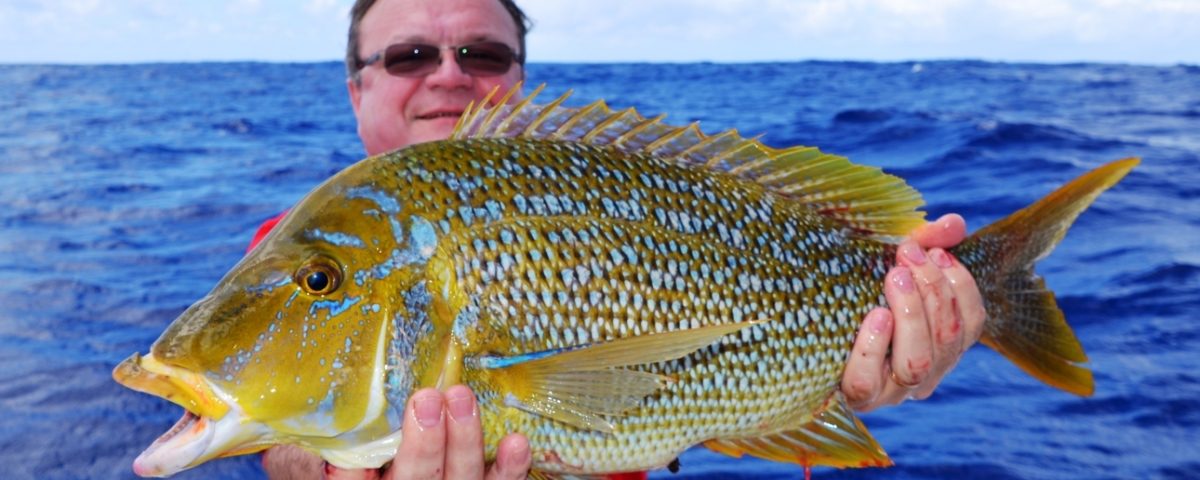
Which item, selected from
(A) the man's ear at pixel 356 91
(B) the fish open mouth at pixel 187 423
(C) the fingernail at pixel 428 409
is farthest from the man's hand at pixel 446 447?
(A) the man's ear at pixel 356 91

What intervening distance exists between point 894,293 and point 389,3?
3.03m

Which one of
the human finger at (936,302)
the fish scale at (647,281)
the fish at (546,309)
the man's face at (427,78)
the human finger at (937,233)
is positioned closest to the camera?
the fish at (546,309)

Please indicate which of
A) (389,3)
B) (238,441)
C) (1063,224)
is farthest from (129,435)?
(1063,224)

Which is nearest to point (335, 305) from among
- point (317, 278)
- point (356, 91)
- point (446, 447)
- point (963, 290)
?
point (317, 278)

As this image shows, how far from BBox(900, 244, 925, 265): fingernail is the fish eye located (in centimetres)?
175

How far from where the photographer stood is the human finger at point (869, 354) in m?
2.76

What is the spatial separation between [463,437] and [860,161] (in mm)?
13958

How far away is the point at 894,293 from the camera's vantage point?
2.84 metres

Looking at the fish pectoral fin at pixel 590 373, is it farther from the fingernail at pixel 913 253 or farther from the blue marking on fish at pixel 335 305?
the fingernail at pixel 913 253

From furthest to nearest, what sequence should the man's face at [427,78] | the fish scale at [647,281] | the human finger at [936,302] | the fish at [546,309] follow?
the man's face at [427,78] < the human finger at [936,302] < the fish scale at [647,281] < the fish at [546,309]

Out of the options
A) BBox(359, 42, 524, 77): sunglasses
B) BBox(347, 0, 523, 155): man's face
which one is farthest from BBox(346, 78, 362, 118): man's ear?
BBox(359, 42, 524, 77): sunglasses

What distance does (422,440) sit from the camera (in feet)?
7.23

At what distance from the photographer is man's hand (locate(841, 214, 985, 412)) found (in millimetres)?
2795

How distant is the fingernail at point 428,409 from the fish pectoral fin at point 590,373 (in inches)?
5.7
